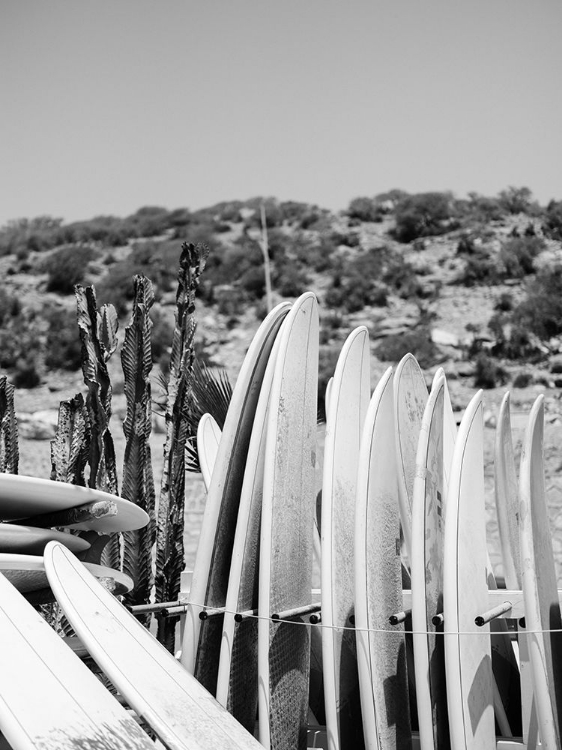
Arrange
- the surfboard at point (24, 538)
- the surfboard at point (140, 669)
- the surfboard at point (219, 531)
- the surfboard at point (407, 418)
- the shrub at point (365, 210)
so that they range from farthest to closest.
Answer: the shrub at point (365, 210) < the surfboard at point (407, 418) < the surfboard at point (219, 531) < the surfboard at point (24, 538) < the surfboard at point (140, 669)

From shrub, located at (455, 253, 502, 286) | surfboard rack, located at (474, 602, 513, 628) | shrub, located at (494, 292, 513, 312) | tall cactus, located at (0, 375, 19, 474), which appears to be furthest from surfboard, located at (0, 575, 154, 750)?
shrub, located at (455, 253, 502, 286)

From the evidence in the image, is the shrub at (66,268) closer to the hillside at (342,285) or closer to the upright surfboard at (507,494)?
the hillside at (342,285)

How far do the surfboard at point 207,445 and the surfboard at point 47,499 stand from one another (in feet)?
3.02

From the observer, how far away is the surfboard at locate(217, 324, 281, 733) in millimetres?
2529

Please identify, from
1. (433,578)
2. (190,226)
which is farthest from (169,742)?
(190,226)

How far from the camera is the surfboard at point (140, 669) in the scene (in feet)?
5.61

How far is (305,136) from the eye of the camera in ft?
105

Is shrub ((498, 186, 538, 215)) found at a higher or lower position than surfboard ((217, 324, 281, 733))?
higher

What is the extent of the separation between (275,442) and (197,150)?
31441mm

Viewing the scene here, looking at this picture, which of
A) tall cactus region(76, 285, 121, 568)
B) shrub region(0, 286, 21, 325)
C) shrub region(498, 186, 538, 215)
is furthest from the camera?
shrub region(498, 186, 538, 215)

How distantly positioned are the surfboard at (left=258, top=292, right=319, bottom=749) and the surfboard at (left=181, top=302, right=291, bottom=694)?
0.14 m

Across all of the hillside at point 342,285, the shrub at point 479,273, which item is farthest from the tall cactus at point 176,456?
the shrub at point 479,273

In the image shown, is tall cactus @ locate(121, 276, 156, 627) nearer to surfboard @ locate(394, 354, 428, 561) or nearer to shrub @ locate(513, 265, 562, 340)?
surfboard @ locate(394, 354, 428, 561)

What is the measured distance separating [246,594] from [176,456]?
1175mm
